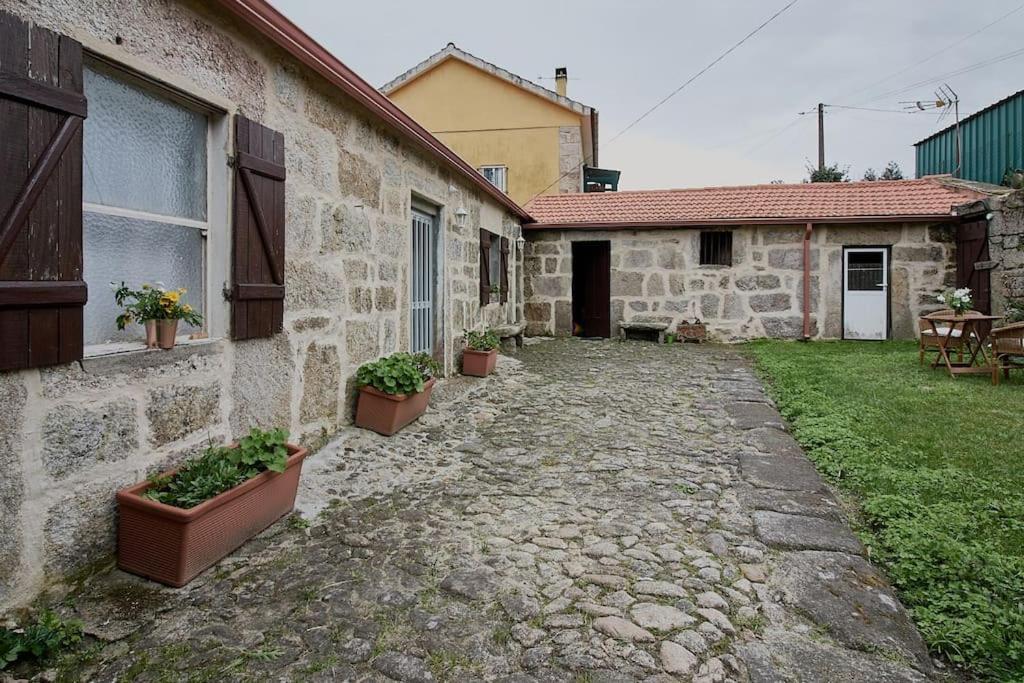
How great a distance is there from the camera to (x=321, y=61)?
11.7 ft

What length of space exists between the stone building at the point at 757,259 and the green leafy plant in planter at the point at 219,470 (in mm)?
9145

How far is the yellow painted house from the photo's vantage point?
51.3 ft

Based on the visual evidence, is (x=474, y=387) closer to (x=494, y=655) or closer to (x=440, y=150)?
(x=440, y=150)

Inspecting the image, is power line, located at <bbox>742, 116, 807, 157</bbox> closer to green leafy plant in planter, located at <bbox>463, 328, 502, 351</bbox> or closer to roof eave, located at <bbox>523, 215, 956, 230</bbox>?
roof eave, located at <bbox>523, 215, 956, 230</bbox>

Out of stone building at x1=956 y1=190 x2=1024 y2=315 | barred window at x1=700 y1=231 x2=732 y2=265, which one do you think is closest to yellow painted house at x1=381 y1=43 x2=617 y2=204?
barred window at x1=700 y1=231 x2=732 y2=265

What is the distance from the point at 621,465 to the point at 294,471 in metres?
1.95

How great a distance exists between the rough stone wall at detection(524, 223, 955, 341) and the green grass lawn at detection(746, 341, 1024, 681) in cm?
406

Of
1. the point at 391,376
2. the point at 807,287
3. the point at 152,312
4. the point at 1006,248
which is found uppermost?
the point at 1006,248

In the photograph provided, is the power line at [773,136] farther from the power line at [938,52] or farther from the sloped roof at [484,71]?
the sloped roof at [484,71]

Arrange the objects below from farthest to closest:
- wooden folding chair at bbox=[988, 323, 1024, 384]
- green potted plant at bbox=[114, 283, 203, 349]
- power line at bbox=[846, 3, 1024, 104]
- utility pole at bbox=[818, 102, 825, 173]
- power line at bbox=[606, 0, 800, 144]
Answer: utility pole at bbox=[818, 102, 825, 173], power line at bbox=[846, 3, 1024, 104], power line at bbox=[606, 0, 800, 144], wooden folding chair at bbox=[988, 323, 1024, 384], green potted plant at bbox=[114, 283, 203, 349]

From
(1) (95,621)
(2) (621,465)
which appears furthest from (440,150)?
(1) (95,621)

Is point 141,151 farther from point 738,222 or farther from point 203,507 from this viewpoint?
point 738,222

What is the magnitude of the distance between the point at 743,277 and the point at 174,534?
34.0ft

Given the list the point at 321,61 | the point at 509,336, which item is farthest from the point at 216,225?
the point at 509,336
